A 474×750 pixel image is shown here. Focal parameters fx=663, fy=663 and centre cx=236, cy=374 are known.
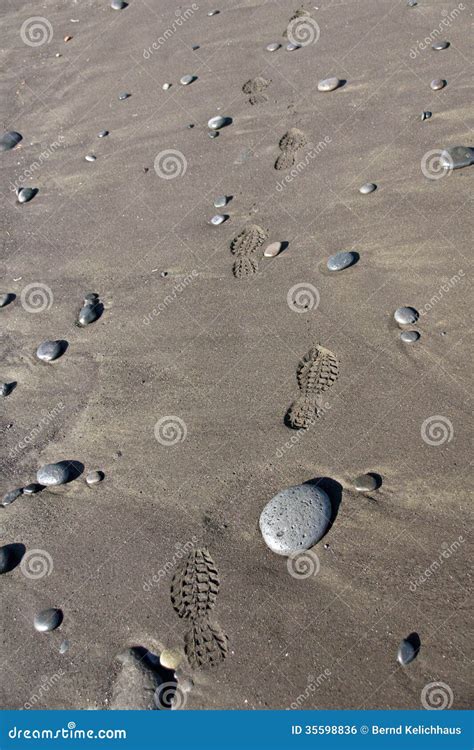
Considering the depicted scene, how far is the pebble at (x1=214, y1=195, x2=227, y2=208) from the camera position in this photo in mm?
5695

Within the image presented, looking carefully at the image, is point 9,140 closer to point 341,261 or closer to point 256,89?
point 256,89

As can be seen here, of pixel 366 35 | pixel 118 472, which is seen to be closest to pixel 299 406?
pixel 118 472

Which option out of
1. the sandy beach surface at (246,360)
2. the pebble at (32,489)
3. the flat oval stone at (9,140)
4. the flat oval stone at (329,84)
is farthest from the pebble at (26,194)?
the pebble at (32,489)

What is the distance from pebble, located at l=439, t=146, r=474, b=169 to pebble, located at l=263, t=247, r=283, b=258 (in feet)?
4.85

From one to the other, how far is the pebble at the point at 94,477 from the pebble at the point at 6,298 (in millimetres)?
2103

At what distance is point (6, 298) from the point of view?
5.63 meters

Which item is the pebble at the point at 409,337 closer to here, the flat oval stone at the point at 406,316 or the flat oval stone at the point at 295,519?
the flat oval stone at the point at 406,316

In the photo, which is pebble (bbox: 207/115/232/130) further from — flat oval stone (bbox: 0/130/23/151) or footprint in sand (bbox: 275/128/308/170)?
flat oval stone (bbox: 0/130/23/151)

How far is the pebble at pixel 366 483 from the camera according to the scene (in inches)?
146

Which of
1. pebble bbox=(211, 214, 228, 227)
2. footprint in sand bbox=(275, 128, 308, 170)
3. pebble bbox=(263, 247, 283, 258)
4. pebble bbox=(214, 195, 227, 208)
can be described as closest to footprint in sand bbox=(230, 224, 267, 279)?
pebble bbox=(263, 247, 283, 258)

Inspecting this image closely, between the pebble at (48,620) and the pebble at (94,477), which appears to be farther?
the pebble at (94,477)

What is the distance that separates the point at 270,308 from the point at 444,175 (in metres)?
1.81

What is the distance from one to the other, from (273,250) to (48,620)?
3057 mm

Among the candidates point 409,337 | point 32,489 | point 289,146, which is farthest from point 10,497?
point 289,146
